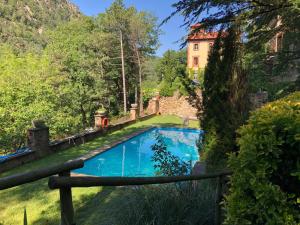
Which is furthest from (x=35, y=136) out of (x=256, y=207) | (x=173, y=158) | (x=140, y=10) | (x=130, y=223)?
(x=140, y=10)

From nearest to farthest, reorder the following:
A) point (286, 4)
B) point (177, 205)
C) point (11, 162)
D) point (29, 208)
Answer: point (177, 205) < point (286, 4) < point (29, 208) < point (11, 162)

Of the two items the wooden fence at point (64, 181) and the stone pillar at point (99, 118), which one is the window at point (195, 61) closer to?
the stone pillar at point (99, 118)

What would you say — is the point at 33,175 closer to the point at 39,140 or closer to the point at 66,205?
the point at 66,205

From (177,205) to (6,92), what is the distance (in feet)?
33.8

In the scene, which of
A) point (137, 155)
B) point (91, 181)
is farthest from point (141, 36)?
point (91, 181)

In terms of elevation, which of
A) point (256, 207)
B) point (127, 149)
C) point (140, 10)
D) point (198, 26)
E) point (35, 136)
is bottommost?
point (127, 149)

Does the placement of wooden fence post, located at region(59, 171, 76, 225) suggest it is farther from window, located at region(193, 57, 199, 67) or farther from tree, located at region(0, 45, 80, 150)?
window, located at region(193, 57, 199, 67)

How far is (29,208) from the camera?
5902 millimetres

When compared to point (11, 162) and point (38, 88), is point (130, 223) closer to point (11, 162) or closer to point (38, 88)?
point (11, 162)

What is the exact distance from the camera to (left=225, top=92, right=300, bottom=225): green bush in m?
1.87

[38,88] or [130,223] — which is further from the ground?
[38,88]

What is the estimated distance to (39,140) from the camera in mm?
10383

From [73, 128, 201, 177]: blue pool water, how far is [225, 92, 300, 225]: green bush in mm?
7177

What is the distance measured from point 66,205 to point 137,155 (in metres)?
12.0
